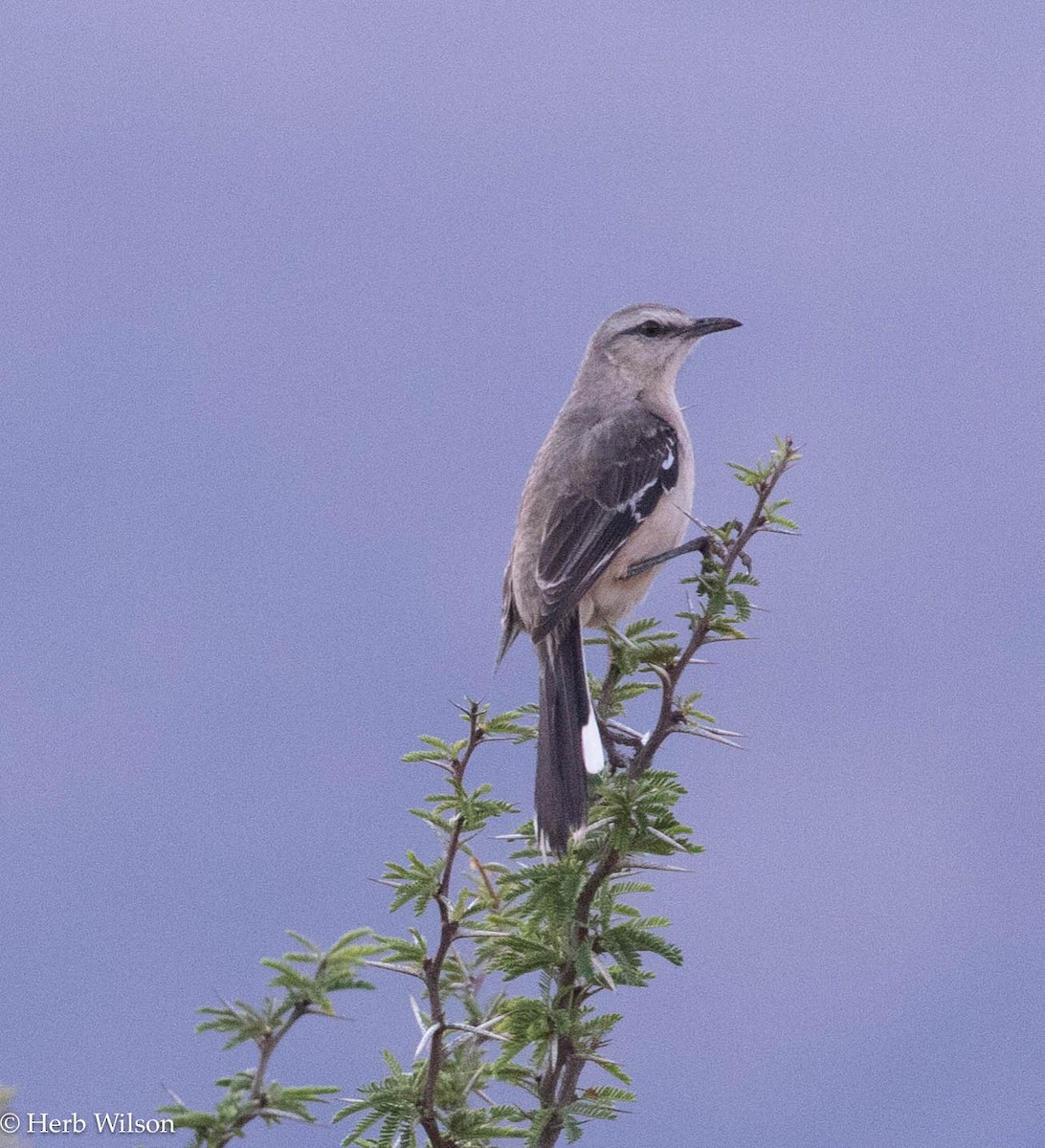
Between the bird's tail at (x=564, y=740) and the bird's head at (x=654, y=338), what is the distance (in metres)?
2.64

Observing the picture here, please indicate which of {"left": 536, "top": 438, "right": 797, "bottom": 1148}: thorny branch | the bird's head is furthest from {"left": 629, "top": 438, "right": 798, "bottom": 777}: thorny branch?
the bird's head

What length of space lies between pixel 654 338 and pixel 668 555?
2.36 meters

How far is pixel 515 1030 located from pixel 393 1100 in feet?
1.56

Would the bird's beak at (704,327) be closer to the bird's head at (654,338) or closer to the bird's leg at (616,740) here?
the bird's head at (654,338)

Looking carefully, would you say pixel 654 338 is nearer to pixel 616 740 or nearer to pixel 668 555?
pixel 668 555

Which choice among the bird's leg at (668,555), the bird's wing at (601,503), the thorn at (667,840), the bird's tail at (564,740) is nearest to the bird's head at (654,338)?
the bird's wing at (601,503)

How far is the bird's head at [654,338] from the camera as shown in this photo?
885cm

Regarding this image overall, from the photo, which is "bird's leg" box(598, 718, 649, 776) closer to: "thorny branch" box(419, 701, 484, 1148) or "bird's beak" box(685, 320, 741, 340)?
"thorny branch" box(419, 701, 484, 1148)

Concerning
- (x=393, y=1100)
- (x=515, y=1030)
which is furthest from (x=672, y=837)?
(x=393, y=1100)

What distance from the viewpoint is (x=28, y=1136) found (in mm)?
2717

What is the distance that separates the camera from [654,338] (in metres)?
8.92

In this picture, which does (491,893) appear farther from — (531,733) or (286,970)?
(286,970)

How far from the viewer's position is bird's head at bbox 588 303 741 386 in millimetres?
8852

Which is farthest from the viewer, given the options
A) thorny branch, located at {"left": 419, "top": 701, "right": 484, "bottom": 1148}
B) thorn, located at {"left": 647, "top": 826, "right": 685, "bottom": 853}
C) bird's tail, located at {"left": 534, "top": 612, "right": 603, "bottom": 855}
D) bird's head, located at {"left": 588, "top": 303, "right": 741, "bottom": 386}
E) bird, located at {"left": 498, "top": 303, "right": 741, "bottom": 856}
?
bird's head, located at {"left": 588, "top": 303, "right": 741, "bottom": 386}
